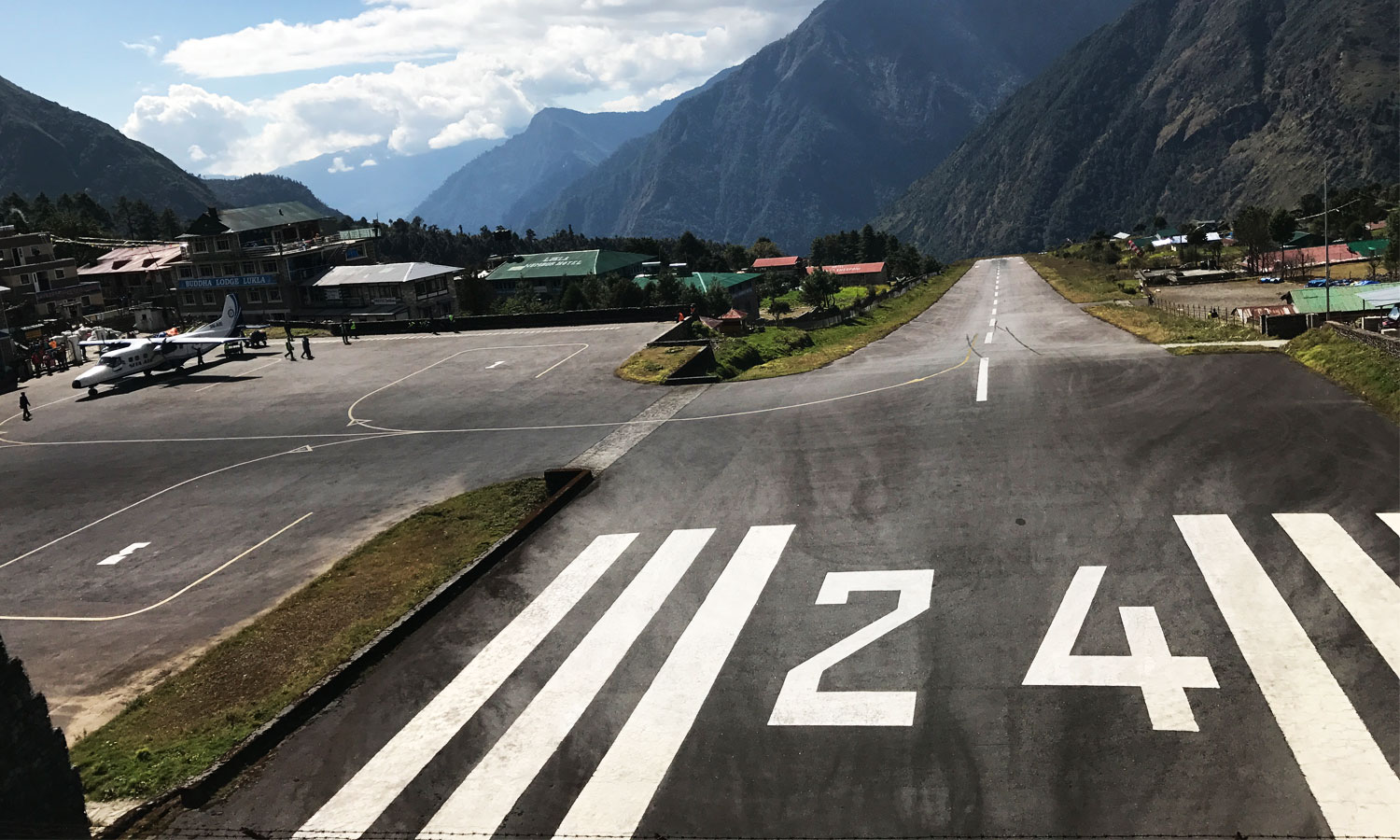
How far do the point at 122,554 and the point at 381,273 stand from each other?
7633cm

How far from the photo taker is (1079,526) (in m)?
23.5

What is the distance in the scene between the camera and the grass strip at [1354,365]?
3088cm

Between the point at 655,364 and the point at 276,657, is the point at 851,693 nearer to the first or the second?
the point at 276,657

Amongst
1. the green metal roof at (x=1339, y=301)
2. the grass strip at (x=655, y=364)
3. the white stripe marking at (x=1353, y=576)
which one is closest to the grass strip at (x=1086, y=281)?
the green metal roof at (x=1339, y=301)

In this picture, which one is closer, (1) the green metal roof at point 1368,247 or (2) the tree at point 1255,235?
(1) the green metal roof at point 1368,247

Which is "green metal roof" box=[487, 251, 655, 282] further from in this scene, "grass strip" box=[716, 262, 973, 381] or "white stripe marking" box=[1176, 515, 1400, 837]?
"white stripe marking" box=[1176, 515, 1400, 837]

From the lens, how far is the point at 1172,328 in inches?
2068

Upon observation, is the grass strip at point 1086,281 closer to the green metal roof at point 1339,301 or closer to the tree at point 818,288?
the green metal roof at point 1339,301

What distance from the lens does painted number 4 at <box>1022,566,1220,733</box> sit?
1569cm

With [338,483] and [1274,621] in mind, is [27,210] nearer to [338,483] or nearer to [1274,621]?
[338,483]

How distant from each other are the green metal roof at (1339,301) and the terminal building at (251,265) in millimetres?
96899

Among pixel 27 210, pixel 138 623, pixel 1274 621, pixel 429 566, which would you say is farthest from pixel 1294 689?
pixel 27 210

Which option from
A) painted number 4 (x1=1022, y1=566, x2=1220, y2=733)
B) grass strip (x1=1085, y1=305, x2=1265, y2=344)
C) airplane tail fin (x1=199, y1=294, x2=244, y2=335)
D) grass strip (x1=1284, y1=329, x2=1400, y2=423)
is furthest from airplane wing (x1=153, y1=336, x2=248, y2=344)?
grass strip (x1=1284, y1=329, x2=1400, y2=423)

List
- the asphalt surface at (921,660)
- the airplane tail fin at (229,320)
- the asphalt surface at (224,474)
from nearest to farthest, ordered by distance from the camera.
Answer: the asphalt surface at (921,660) < the asphalt surface at (224,474) < the airplane tail fin at (229,320)
